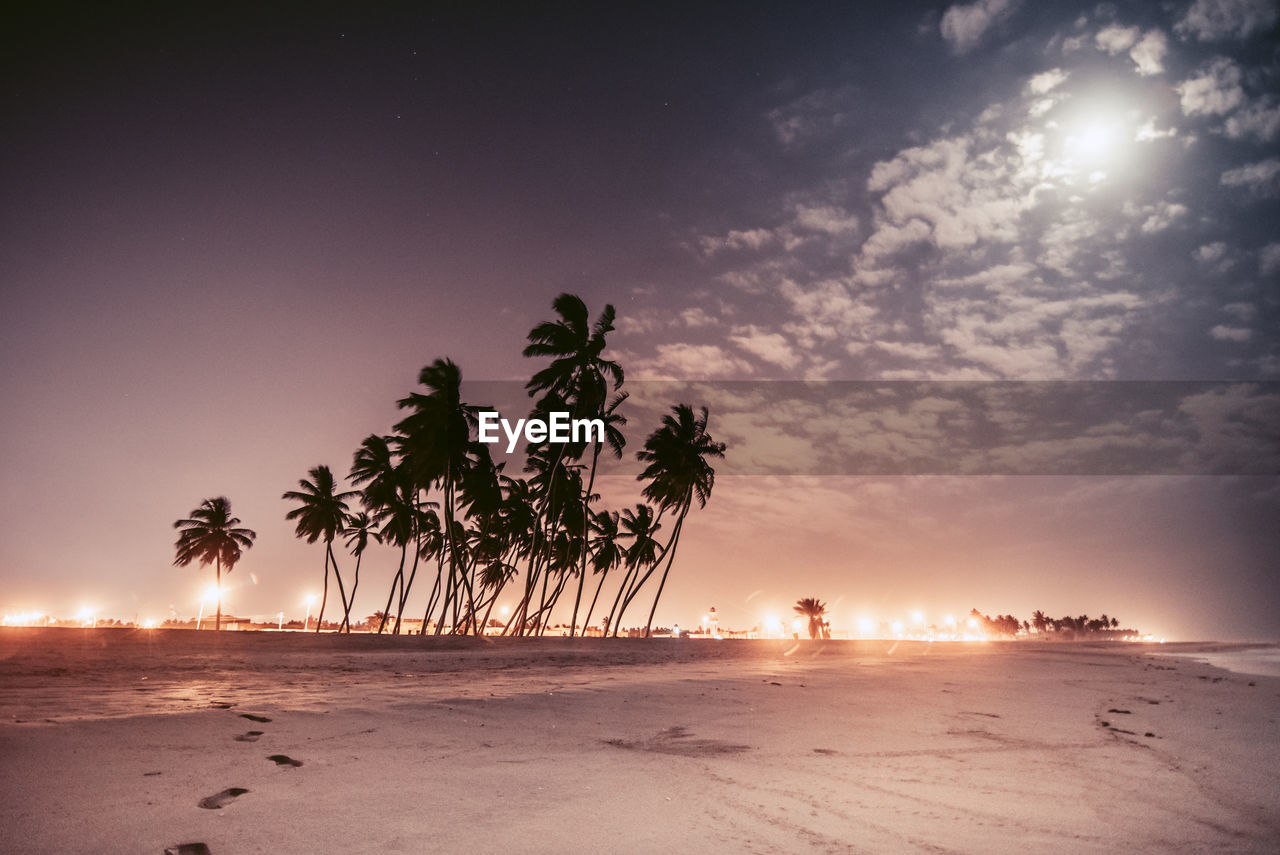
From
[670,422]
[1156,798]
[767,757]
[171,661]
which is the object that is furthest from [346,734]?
[670,422]

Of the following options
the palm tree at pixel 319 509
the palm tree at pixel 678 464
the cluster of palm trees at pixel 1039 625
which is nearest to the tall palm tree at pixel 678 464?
the palm tree at pixel 678 464

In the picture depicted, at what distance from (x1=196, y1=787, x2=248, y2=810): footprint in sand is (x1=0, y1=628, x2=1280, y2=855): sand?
0.6 inches

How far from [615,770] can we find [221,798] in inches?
78.0

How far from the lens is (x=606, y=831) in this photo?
2.77m

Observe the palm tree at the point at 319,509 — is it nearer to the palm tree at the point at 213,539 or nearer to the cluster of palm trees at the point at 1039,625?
the palm tree at the point at 213,539

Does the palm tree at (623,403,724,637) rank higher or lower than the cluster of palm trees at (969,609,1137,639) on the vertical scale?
higher

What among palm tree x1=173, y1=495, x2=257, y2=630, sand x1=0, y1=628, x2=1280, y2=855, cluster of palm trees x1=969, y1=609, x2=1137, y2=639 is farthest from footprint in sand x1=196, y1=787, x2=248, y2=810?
cluster of palm trees x1=969, y1=609, x2=1137, y2=639

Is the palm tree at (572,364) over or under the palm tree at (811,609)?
over

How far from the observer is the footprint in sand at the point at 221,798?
280 centimetres

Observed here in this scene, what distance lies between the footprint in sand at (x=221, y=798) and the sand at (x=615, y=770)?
16mm

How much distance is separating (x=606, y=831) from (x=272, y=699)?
461 cm

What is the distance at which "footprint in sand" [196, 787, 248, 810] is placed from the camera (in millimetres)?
2803

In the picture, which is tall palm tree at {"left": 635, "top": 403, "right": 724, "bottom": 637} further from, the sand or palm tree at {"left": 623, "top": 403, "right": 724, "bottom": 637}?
the sand

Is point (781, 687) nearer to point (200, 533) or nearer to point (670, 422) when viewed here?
point (670, 422)
